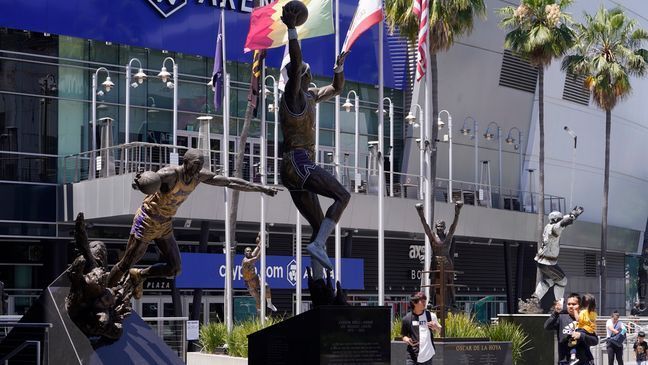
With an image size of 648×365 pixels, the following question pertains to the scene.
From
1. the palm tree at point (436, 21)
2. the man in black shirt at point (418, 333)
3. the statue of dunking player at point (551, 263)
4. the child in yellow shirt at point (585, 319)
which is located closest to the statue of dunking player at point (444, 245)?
the statue of dunking player at point (551, 263)

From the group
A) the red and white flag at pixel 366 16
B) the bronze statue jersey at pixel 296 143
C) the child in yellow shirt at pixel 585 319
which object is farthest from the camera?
the red and white flag at pixel 366 16

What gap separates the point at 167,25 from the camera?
37750 millimetres

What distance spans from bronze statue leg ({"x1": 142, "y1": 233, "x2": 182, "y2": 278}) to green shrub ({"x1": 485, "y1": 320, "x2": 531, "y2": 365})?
11.2 metres

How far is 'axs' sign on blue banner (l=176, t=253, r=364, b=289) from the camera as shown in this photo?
34125 millimetres

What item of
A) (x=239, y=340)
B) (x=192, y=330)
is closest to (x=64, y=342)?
(x=239, y=340)

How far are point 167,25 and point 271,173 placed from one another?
19.1ft

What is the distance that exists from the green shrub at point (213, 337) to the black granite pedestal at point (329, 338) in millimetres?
12473

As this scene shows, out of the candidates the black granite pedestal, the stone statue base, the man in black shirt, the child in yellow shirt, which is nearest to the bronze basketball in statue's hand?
the black granite pedestal

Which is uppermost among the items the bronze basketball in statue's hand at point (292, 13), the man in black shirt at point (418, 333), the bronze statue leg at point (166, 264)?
the bronze basketball in statue's hand at point (292, 13)

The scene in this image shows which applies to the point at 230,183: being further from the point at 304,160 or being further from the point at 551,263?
the point at 551,263

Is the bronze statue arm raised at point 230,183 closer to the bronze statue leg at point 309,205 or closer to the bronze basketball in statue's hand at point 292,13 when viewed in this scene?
the bronze statue leg at point 309,205

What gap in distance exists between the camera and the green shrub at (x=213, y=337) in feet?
87.4

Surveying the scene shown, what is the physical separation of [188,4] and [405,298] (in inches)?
567

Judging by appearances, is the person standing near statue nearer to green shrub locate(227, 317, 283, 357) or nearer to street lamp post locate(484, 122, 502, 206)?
green shrub locate(227, 317, 283, 357)
